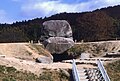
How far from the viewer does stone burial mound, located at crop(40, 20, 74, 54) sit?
5081cm

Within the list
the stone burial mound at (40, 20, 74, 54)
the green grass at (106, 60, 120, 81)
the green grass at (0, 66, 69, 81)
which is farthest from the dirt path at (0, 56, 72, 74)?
the stone burial mound at (40, 20, 74, 54)

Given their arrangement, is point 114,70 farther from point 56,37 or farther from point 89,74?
point 56,37

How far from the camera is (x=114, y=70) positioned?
103 ft

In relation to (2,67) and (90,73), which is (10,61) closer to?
(2,67)

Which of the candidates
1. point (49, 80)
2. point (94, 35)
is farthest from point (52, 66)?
point (94, 35)

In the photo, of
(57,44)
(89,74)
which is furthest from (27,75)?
(57,44)

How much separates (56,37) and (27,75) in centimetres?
2261

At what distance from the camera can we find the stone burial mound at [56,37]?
50812 millimetres

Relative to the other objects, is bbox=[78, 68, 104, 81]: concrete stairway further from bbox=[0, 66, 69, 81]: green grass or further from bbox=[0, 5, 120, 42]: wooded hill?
bbox=[0, 5, 120, 42]: wooded hill

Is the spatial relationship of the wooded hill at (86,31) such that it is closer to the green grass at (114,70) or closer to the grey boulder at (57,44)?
the grey boulder at (57,44)

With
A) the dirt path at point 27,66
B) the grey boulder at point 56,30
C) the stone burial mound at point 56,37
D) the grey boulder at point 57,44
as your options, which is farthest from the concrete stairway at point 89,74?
the grey boulder at point 56,30

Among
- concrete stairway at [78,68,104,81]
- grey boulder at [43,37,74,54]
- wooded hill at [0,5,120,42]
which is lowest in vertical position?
concrete stairway at [78,68,104,81]

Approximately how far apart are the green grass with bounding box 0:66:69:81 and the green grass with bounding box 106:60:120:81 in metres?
2.91

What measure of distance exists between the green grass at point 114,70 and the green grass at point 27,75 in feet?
9.55
